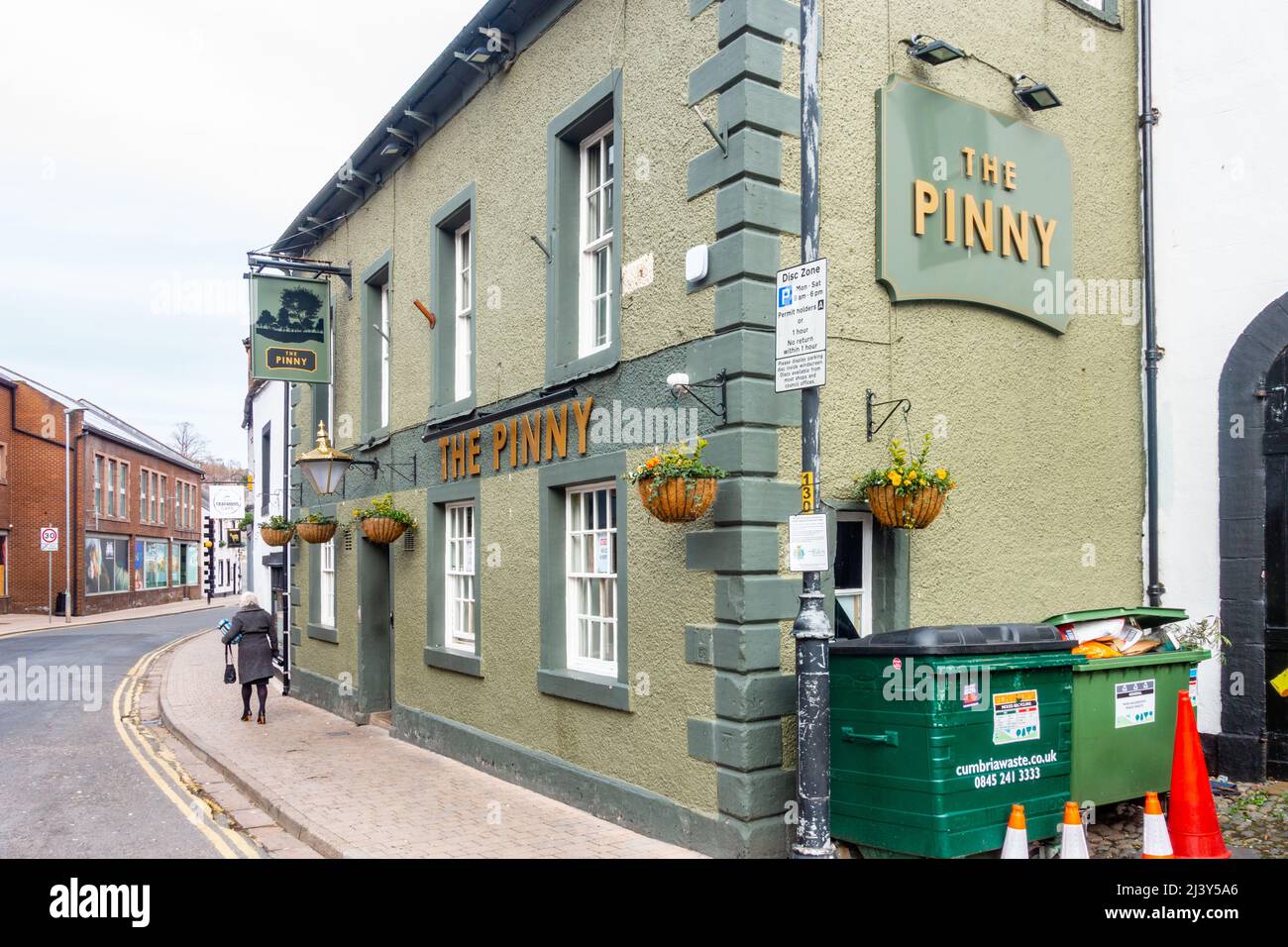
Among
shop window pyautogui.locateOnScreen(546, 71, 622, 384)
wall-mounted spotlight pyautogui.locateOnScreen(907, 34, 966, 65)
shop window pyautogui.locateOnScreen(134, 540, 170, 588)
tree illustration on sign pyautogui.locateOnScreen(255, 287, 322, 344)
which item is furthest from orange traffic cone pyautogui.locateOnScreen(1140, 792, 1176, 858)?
shop window pyautogui.locateOnScreen(134, 540, 170, 588)

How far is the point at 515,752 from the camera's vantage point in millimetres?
9648

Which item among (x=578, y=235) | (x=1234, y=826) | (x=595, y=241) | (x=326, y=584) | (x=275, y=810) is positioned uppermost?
(x=578, y=235)

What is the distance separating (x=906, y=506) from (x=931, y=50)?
351cm

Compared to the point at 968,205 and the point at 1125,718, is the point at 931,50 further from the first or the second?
the point at 1125,718

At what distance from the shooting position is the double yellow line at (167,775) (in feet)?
26.0

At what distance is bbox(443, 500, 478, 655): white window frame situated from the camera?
11.3 metres

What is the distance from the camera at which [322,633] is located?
1541cm

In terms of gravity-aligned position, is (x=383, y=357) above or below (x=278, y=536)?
above

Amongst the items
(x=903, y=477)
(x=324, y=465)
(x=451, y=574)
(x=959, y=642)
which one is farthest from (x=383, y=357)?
(x=959, y=642)

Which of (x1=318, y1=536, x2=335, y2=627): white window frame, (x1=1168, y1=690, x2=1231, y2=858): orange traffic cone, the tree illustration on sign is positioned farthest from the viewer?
(x1=318, y1=536, x2=335, y2=627): white window frame

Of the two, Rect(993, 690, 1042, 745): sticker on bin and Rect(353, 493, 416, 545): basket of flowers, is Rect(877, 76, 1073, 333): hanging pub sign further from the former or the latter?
Rect(353, 493, 416, 545): basket of flowers

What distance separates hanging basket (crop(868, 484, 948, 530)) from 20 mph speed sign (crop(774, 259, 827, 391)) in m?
1.46

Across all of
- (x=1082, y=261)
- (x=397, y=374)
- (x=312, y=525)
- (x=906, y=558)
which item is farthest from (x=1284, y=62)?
(x=312, y=525)

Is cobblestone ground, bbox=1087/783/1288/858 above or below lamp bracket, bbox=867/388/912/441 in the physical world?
below
